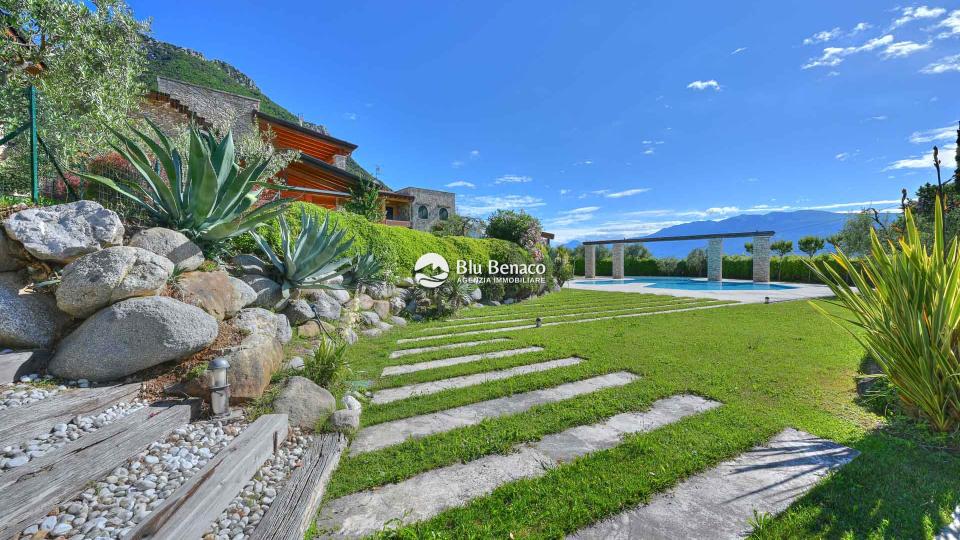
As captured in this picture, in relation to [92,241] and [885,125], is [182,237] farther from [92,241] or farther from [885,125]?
[885,125]

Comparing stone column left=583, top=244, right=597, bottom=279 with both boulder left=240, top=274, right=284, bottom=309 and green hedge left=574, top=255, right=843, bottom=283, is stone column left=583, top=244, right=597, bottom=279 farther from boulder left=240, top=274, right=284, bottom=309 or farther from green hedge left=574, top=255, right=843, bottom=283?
boulder left=240, top=274, right=284, bottom=309

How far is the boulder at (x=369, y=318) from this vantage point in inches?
257

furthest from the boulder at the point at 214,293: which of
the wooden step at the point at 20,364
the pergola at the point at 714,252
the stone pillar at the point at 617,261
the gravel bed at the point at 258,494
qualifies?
the stone pillar at the point at 617,261

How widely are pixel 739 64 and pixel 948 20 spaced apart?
5899mm

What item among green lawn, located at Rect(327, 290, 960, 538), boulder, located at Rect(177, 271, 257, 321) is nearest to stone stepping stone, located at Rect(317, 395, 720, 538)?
green lawn, located at Rect(327, 290, 960, 538)

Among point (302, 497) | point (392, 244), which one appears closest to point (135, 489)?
point (302, 497)

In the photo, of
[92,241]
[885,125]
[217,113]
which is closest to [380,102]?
[217,113]

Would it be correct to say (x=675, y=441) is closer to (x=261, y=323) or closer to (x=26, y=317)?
(x=261, y=323)

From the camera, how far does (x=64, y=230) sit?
273 cm

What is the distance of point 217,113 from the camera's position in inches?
647

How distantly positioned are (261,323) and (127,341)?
1.24 m

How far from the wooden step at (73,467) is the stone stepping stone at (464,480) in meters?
1.06

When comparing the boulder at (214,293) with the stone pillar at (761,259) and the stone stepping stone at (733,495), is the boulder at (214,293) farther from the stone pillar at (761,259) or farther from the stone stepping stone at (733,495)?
the stone pillar at (761,259)

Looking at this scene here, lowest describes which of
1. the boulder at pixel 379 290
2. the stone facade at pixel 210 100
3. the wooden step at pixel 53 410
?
the wooden step at pixel 53 410
